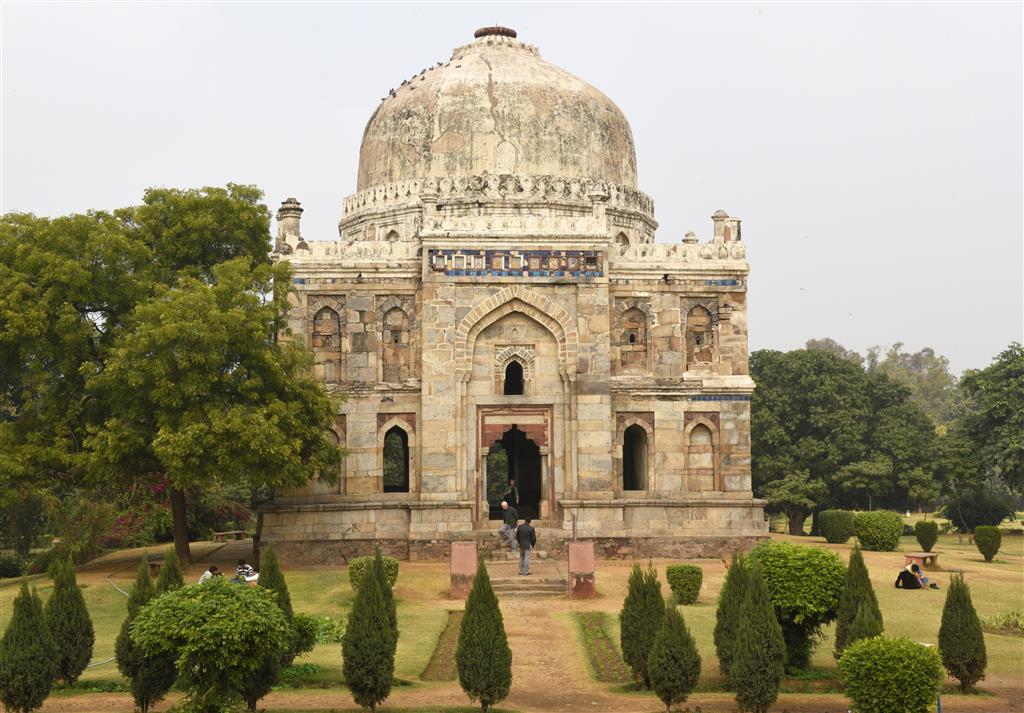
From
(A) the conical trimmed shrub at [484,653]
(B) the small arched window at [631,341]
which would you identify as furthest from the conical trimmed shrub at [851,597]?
(B) the small arched window at [631,341]

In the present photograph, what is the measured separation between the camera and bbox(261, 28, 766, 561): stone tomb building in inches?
Answer: 1268

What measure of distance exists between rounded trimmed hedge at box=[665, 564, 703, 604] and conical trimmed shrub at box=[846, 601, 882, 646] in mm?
7912

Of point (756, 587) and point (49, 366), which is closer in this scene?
point (756, 587)

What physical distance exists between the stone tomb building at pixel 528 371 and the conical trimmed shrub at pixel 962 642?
1382 centimetres

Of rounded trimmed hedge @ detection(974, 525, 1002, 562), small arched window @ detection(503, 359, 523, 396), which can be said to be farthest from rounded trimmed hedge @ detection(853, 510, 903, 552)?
small arched window @ detection(503, 359, 523, 396)

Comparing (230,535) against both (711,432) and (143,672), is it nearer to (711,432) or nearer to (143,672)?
(711,432)

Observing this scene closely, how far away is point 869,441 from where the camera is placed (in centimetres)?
4806

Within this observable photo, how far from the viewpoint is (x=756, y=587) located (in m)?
17.8

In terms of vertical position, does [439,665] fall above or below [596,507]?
below

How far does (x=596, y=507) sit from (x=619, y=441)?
1945 mm

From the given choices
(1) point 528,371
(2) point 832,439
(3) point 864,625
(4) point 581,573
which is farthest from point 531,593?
(2) point 832,439

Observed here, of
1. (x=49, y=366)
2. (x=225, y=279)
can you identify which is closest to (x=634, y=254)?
(x=225, y=279)

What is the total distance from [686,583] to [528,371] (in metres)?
8.79

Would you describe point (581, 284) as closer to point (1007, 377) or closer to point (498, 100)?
point (498, 100)
